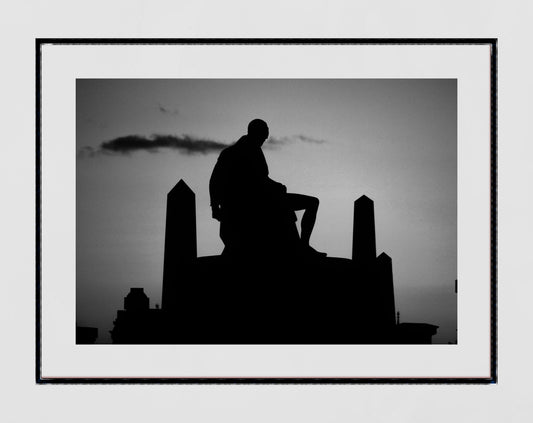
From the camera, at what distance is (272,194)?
4676 mm

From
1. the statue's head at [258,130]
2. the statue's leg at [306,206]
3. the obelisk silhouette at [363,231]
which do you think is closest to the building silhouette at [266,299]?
the obelisk silhouette at [363,231]

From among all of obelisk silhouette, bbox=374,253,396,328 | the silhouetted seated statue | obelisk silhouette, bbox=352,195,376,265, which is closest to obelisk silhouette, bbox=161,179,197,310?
the silhouetted seated statue

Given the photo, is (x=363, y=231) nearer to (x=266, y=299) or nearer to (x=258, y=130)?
(x=266, y=299)

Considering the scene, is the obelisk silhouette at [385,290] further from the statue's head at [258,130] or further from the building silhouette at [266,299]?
the statue's head at [258,130]

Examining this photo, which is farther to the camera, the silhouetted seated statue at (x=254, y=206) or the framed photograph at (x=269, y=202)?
the silhouetted seated statue at (x=254, y=206)

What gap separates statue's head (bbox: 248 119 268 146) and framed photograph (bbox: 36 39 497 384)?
0.01m

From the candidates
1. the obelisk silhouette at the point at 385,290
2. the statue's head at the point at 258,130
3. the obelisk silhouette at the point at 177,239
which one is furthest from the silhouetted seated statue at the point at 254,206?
the obelisk silhouette at the point at 385,290

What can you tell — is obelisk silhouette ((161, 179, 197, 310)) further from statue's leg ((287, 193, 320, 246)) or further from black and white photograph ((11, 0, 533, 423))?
statue's leg ((287, 193, 320, 246))

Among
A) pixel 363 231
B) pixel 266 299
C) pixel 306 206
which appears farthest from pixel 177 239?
pixel 363 231

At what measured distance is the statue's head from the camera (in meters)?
4.58

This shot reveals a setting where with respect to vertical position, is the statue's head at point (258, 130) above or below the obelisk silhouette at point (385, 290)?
above

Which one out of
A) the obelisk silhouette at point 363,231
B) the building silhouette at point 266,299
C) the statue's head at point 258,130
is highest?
Answer: the statue's head at point 258,130

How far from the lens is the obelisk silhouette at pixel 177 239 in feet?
15.0
